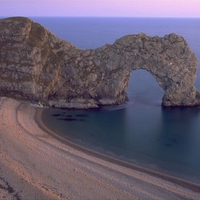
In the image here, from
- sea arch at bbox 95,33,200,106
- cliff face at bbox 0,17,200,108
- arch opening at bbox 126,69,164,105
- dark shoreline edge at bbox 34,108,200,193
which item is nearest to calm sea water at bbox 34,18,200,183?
arch opening at bbox 126,69,164,105

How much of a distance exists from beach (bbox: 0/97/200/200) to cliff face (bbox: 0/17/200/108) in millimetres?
16474

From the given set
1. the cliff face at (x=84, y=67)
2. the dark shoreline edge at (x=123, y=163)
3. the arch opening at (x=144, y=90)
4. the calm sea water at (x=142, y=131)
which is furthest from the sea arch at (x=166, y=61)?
the dark shoreline edge at (x=123, y=163)

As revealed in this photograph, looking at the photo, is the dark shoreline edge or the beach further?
the dark shoreline edge

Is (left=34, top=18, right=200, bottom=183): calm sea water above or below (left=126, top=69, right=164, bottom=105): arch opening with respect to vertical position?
below

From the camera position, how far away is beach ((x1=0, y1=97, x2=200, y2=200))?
3303cm

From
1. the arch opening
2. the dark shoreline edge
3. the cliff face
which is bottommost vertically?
the dark shoreline edge

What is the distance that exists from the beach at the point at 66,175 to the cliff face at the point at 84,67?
16.5 m

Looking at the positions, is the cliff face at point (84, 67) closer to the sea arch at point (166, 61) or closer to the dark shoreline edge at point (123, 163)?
the sea arch at point (166, 61)

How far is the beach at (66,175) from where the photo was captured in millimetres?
33031

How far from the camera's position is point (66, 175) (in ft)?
121

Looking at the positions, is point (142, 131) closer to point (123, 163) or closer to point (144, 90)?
point (123, 163)

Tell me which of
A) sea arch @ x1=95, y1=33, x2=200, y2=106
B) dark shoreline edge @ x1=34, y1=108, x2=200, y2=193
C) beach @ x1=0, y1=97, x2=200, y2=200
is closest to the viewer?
beach @ x1=0, y1=97, x2=200, y2=200

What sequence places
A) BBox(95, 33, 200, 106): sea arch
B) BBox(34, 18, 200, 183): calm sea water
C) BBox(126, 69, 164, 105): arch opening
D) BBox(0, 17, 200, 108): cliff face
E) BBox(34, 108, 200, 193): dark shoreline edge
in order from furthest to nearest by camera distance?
BBox(126, 69, 164, 105): arch opening
BBox(95, 33, 200, 106): sea arch
BBox(0, 17, 200, 108): cliff face
BBox(34, 18, 200, 183): calm sea water
BBox(34, 108, 200, 193): dark shoreline edge

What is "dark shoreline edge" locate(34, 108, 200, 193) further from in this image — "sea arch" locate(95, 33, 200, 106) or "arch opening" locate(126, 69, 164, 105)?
"arch opening" locate(126, 69, 164, 105)
